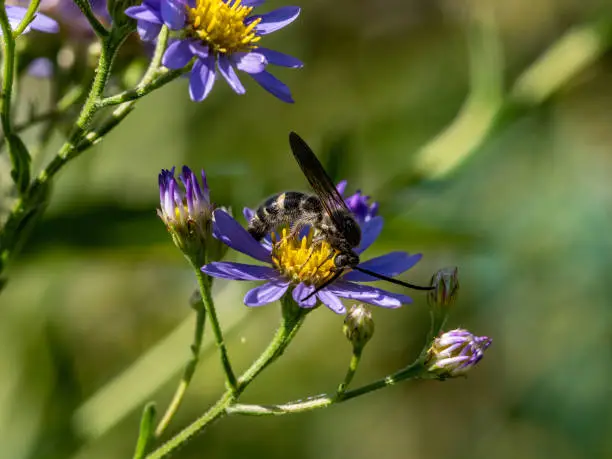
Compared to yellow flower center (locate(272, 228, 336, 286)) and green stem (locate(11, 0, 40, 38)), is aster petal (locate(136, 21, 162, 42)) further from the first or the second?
yellow flower center (locate(272, 228, 336, 286))

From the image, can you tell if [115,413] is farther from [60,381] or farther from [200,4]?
[200,4]

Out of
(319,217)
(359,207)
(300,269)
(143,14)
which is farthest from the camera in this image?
(359,207)

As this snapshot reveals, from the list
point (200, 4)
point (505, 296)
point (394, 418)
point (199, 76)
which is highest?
point (200, 4)

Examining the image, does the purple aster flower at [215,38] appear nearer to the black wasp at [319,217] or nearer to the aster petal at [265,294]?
the black wasp at [319,217]

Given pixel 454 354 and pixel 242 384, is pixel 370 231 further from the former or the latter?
pixel 242 384

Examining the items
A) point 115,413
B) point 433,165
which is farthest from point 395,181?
point 115,413

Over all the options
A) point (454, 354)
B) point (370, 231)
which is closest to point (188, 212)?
point (370, 231)
